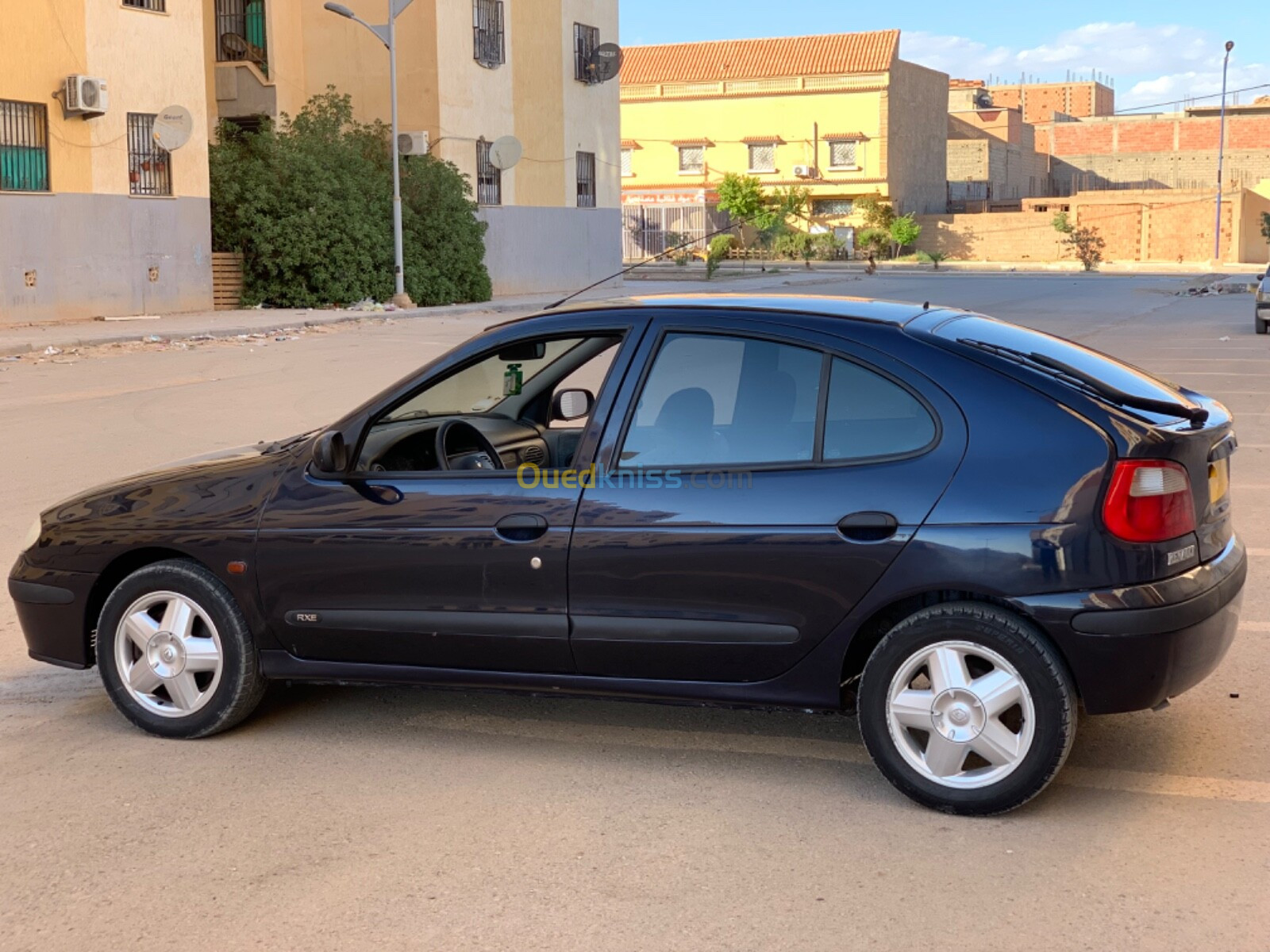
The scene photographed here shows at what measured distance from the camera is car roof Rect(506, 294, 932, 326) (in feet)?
15.8

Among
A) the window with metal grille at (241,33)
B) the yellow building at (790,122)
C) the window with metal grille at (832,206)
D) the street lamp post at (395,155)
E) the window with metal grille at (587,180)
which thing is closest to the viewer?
the street lamp post at (395,155)

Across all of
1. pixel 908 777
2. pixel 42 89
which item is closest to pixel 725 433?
pixel 908 777

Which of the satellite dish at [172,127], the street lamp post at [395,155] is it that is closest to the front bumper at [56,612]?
the satellite dish at [172,127]

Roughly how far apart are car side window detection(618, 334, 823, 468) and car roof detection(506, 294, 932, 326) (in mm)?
149

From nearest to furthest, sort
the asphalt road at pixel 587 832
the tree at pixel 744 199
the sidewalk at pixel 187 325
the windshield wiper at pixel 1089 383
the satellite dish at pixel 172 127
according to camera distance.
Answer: the asphalt road at pixel 587 832 < the windshield wiper at pixel 1089 383 < the sidewalk at pixel 187 325 < the satellite dish at pixel 172 127 < the tree at pixel 744 199

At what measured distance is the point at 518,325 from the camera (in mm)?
5117

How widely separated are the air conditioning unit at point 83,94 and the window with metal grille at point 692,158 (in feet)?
181

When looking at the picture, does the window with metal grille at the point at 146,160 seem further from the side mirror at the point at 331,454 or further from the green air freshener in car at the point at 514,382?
the side mirror at the point at 331,454

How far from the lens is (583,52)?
139 feet

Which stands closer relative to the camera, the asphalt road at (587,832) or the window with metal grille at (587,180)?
the asphalt road at (587,832)

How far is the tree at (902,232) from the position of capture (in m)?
72.1

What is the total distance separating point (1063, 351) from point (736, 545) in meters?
1.36

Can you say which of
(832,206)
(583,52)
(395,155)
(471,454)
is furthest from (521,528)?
(832,206)

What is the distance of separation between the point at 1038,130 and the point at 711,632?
9900cm
